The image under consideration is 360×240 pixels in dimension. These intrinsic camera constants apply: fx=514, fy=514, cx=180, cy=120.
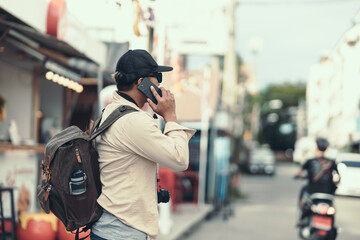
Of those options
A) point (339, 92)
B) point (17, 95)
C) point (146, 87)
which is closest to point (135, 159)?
point (146, 87)

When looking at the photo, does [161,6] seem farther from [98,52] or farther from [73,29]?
[73,29]

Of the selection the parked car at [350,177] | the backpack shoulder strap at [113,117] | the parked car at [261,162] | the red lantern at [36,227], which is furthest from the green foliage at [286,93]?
the backpack shoulder strap at [113,117]

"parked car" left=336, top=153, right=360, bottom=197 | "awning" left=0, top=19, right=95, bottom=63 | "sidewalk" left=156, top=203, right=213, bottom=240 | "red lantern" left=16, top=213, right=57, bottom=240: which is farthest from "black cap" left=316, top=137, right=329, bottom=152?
"parked car" left=336, top=153, right=360, bottom=197

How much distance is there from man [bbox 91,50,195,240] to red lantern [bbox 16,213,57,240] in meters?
4.13

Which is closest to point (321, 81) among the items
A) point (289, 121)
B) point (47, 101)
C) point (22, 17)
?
point (289, 121)

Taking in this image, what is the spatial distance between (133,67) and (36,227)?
4.44 m

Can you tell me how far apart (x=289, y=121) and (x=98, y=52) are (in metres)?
80.7

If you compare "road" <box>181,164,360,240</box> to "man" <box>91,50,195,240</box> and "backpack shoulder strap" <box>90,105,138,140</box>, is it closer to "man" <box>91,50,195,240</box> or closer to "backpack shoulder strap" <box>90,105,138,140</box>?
"man" <box>91,50,195,240</box>

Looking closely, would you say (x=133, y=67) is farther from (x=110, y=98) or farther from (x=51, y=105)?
(x=51, y=105)

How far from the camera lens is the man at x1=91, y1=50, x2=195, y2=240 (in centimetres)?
239

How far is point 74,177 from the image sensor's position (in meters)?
2.39

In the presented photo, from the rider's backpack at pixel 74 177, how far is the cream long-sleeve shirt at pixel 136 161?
44 mm

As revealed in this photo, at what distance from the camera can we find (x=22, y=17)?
17.6ft

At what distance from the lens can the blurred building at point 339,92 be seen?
36.5 metres
